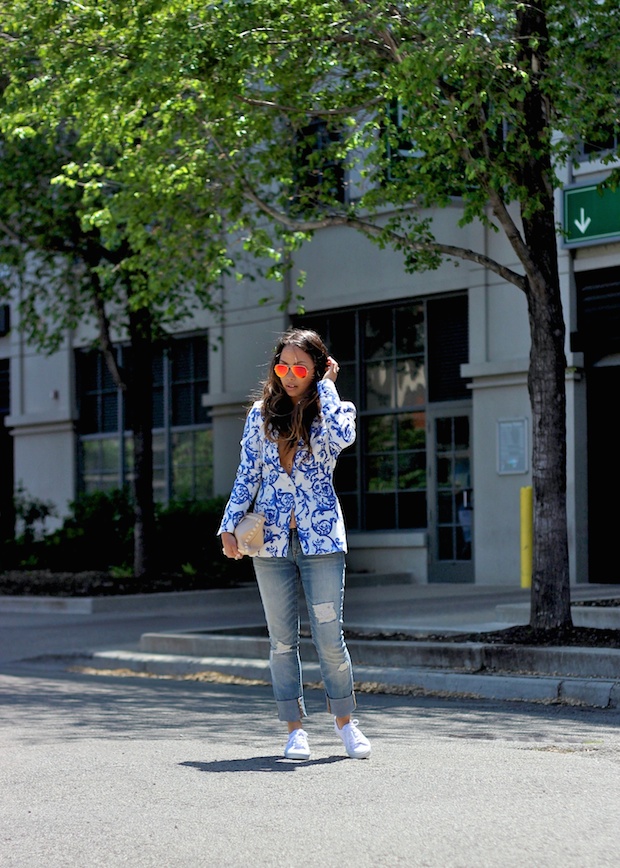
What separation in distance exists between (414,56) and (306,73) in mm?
1878

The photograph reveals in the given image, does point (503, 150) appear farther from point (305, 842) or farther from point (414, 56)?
point (305, 842)

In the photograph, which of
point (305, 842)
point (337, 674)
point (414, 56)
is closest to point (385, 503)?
point (414, 56)

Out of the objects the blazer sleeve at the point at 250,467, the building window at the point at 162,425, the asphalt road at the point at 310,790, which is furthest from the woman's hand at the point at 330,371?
the building window at the point at 162,425

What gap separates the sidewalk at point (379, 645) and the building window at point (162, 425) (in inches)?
208

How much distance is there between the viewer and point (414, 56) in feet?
31.4

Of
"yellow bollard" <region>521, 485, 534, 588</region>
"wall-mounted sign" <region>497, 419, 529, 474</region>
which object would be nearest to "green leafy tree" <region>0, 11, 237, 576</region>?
"yellow bollard" <region>521, 485, 534, 588</region>

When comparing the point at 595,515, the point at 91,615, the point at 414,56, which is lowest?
the point at 91,615

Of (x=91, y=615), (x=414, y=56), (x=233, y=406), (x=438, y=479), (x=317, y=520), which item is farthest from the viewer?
(x=233, y=406)

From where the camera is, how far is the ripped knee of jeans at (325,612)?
237 inches

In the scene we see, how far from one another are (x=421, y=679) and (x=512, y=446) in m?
9.03

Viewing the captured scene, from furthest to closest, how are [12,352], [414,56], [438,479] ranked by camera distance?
[12,352] < [438,479] < [414,56]

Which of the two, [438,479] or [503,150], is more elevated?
[503,150]

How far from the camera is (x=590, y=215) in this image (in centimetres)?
1702

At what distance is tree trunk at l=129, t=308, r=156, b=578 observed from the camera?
18750mm
